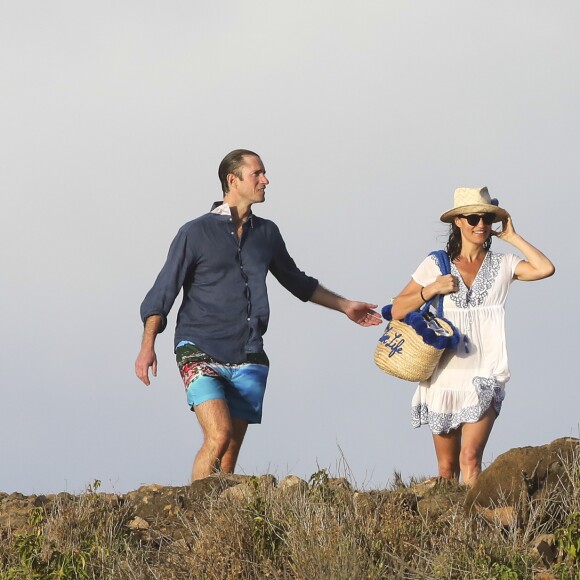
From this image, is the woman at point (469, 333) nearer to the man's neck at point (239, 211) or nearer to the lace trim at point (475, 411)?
the lace trim at point (475, 411)

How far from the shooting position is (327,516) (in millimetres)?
7660

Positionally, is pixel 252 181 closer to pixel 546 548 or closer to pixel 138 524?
pixel 138 524

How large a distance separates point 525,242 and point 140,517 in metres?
3.28

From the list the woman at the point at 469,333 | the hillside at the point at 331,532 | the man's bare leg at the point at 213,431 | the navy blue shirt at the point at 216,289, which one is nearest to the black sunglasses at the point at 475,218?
the woman at the point at 469,333

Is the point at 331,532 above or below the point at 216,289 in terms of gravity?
below

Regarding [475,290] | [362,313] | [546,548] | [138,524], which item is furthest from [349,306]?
[546,548]

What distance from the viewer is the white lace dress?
9.83m

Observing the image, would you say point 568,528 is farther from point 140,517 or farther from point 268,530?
point 140,517

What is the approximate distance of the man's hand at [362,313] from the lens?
11.3 m

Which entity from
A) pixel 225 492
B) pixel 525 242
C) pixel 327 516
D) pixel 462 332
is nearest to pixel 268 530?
pixel 327 516

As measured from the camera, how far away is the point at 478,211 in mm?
10047

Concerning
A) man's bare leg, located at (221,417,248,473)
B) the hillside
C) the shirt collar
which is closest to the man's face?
the shirt collar

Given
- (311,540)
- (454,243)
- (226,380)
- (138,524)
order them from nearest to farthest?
(311,540), (138,524), (454,243), (226,380)

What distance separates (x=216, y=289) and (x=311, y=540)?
3532 mm
